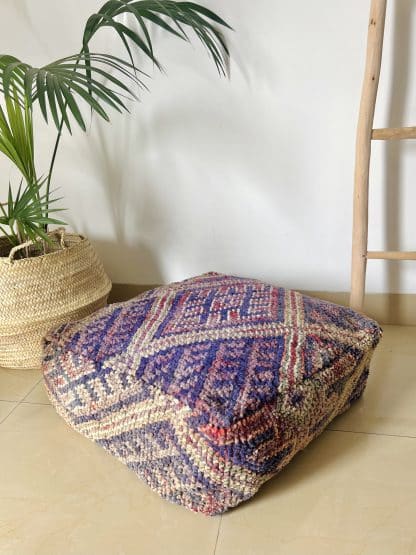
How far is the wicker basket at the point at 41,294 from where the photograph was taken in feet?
3.81

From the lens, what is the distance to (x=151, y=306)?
3.50 feet

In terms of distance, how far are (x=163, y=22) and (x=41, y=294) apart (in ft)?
2.15

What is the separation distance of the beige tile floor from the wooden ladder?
32cm

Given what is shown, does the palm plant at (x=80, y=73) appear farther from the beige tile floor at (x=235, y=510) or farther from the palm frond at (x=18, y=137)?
the beige tile floor at (x=235, y=510)

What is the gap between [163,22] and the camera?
1.20 metres

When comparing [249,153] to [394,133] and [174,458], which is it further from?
[174,458]

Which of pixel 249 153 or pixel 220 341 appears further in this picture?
pixel 249 153

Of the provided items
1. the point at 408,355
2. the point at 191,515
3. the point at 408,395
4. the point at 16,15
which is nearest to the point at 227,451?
the point at 191,515

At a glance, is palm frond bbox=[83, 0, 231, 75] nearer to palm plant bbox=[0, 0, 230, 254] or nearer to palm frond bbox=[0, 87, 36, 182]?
palm plant bbox=[0, 0, 230, 254]

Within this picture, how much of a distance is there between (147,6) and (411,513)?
1072 mm

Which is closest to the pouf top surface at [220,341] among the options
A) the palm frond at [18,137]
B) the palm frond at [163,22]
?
the palm frond at [18,137]

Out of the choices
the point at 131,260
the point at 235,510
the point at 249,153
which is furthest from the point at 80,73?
the point at 235,510

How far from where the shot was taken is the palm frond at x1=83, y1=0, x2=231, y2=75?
1138 millimetres

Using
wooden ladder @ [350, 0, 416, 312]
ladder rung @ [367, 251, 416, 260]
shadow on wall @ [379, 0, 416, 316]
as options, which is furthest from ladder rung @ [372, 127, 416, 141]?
ladder rung @ [367, 251, 416, 260]
